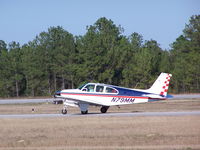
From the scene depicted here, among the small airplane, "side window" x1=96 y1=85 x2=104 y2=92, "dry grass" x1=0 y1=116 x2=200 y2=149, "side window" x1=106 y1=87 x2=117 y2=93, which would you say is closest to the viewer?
"dry grass" x1=0 y1=116 x2=200 y2=149

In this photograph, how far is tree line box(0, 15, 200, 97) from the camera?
249ft

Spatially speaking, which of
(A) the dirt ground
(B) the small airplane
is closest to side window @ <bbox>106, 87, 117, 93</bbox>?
(B) the small airplane

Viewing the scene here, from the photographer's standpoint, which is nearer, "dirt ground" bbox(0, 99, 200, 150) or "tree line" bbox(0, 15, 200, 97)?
"dirt ground" bbox(0, 99, 200, 150)

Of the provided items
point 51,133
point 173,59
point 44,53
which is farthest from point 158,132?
point 173,59

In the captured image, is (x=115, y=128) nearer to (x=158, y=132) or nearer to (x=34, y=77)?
(x=158, y=132)

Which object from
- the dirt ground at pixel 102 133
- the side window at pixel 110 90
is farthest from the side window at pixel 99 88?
the dirt ground at pixel 102 133

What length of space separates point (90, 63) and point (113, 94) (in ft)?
150

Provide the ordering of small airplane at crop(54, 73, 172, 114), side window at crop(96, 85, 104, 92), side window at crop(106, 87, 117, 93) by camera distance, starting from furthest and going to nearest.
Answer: side window at crop(96, 85, 104, 92) < side window at crop(106, 87, 117, 93) < small airplane at crop(54, 73, 172, 114)

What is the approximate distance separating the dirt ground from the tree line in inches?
1926

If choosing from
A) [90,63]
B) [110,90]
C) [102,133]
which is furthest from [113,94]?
[90,63]

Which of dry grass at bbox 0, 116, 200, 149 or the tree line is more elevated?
the tree line

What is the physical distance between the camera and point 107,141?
59.0 ft

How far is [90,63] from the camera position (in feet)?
249

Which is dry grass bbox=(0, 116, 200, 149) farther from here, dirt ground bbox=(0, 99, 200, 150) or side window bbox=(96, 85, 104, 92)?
side window bbox=(96, 85, 104, 92)
